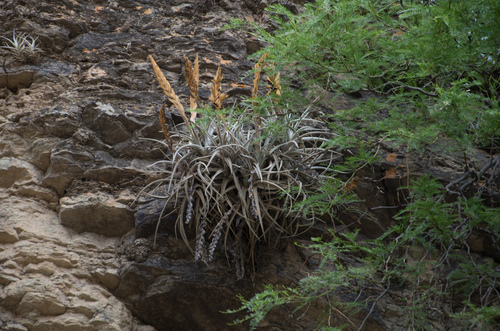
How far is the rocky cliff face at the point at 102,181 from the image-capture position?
6.49ft

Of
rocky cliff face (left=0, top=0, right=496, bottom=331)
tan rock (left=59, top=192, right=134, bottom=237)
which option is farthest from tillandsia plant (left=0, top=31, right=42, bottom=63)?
tan rock (left=59, top=192, right=134, bottom=237)

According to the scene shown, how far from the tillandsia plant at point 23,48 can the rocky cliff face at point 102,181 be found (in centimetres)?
5

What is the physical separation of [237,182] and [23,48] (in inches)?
69.1

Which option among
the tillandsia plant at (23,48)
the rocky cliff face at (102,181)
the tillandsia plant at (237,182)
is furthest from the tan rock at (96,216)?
the tillandsia plant at (23,48)

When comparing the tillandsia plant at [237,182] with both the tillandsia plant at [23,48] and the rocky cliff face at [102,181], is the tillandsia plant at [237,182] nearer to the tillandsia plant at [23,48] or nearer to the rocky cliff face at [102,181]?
the rocky cliff face at [102,181]

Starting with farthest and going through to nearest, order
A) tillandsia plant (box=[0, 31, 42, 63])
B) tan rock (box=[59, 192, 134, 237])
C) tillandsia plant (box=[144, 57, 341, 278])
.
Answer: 1. tillandsia plant (box=[0, 31, 42, 63])
2. tan rock (box=[59, 192, 134, 237])
3. tillandsia plant (box=[144, 57, 341, 278])

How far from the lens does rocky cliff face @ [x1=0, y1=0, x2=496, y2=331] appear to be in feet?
6.49

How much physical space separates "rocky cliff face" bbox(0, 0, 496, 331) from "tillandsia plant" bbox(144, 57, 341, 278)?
0.47ft

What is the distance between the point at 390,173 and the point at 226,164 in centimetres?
95

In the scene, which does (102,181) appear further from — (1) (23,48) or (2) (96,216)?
(1) (23,48)

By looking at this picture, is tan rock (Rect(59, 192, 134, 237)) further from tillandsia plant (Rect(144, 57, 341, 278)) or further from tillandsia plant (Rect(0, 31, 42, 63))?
tillandsia plant (Rect(0, 31, 42, 63))

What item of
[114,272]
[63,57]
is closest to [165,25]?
[63,57]

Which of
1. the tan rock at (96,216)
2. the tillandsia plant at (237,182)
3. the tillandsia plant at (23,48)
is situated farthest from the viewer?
the tillandsia plant at (23,48)

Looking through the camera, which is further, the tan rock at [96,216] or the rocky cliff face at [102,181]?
the tan rock at [96,216]
